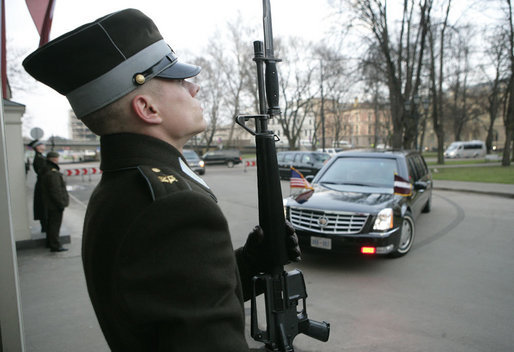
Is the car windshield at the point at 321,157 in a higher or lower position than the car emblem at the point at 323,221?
higher

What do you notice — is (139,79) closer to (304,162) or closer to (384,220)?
(384,220)

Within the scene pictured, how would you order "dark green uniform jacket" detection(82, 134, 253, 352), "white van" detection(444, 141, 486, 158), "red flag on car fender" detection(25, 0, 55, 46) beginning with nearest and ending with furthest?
"dark green uniform jacket" detection(82, 134, 253, 352), "red flag on car fender" detection(25, 0, 55, 46), "white van" detection(444, 141, 486, 158)

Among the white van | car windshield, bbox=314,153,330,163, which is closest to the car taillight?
car windshield, bbox=314,153,330,163

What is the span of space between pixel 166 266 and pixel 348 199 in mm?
5333

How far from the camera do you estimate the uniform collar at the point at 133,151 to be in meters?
1.11

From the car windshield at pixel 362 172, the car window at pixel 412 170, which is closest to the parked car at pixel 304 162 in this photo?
the car window at pixel 412 170

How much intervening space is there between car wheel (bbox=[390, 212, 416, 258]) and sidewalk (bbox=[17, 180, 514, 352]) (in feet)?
15.1

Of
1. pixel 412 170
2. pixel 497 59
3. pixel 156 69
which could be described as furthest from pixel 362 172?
pixel 497 59

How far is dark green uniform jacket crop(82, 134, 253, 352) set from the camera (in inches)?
35.4

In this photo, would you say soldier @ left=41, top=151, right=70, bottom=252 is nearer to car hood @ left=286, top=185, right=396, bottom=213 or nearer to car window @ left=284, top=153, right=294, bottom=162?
car hood @ left=286, top=185, right=396, bottom=213

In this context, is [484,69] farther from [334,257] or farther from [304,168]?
[334,257]

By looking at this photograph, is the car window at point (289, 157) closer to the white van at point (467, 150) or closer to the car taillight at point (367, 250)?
the car taillight at point (367, 250)

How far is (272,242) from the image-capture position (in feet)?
5.45

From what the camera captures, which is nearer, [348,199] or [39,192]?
[348,199]
